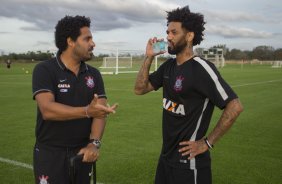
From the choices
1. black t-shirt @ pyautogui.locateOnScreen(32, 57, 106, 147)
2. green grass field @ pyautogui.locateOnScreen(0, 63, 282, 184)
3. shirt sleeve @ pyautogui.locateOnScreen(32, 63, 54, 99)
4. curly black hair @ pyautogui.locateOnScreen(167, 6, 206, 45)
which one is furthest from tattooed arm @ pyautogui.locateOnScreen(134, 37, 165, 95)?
green grass field @ pyautogui.locateOnScreen(0, 63, 282, 184)

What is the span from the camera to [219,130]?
12.9ft

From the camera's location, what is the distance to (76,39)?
13.4 feet

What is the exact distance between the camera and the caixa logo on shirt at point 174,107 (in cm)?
400

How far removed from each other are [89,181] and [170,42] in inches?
68.9

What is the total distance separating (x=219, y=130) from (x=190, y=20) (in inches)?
50.1

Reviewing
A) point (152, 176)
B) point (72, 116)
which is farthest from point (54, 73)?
point (152, 176)

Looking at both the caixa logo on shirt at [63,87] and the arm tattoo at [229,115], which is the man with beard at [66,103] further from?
the arm tattoo at [229,115]

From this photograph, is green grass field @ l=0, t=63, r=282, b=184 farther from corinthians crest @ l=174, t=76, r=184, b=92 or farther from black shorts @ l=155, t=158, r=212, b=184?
corinthians crest @ l=174, t=76, r=184, b=92

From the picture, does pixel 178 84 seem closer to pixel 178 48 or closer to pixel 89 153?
pixel 178 48

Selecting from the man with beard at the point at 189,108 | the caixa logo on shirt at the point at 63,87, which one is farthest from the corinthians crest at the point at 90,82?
the man with beard at the point at 189,108

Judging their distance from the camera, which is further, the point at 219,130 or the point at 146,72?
the point at 146,72

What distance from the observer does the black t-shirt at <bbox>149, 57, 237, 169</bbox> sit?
152 inches

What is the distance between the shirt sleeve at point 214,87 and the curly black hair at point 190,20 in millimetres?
640

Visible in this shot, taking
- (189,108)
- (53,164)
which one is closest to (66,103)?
(53,164)
